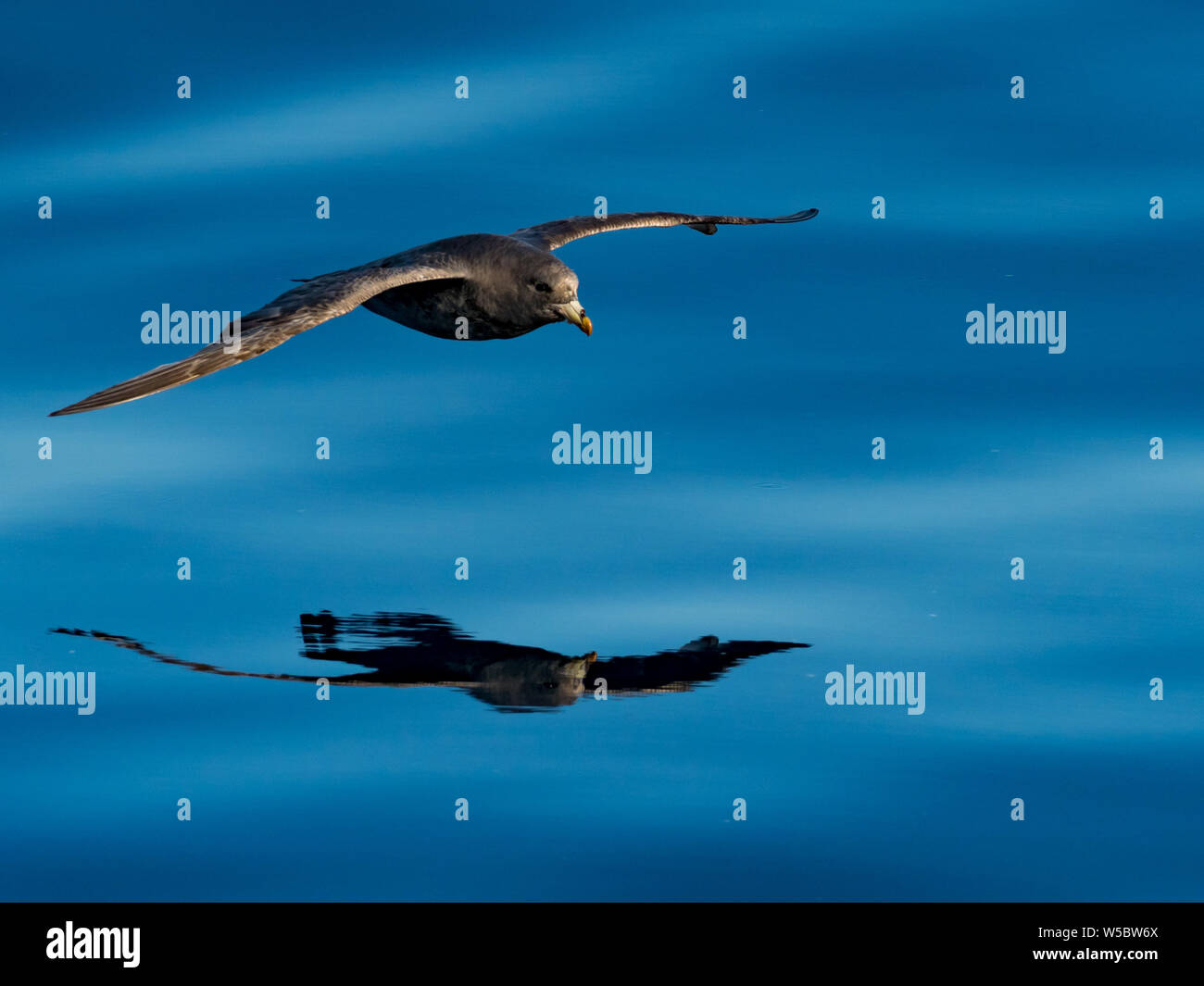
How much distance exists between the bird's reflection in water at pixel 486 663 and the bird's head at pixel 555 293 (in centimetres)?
284

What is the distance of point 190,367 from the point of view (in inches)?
520

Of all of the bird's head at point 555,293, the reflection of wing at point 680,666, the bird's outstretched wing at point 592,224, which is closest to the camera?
the reflection of wing at point 680,666

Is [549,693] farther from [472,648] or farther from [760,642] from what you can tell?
[760,642]

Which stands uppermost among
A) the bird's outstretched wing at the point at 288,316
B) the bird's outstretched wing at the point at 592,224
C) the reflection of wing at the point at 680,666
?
the bird's outstretched wing at the point at 592,224

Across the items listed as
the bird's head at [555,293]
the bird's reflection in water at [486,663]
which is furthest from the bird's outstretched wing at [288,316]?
the bird's reflection in water at [486,663]

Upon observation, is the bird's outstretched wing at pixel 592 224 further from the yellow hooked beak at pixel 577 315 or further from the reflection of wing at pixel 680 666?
the reflection of wing at pixel 680 666

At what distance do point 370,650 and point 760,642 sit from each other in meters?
3.20

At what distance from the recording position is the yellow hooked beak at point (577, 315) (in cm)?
1522

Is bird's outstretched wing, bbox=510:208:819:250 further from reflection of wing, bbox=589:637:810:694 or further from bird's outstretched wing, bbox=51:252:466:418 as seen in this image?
reflection of wing, bbox=589:637:810:694

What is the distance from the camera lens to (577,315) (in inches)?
600

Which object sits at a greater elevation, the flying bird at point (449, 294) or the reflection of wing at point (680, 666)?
the flying bird at point (449, 294)

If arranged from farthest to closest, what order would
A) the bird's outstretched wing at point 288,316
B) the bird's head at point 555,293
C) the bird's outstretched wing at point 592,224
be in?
the bird's outstretched wing at point 592,224, the bird's head at point 555,293, the bird's outstretched wing at point 288,316

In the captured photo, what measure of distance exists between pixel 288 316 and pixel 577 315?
264cm

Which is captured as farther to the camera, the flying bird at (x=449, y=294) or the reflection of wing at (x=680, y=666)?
the reflection of wing at (x=680, y=666)
